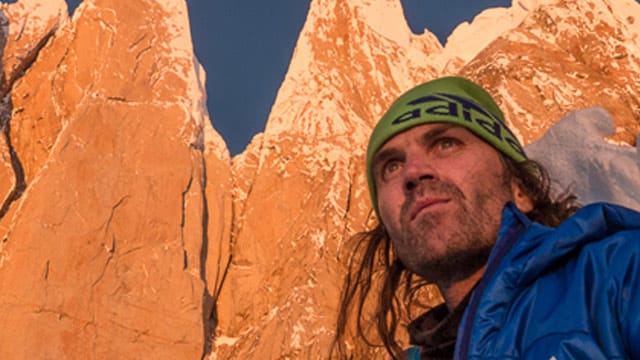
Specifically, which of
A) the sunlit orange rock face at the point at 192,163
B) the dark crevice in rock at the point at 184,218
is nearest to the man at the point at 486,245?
the sunlit orange rock face at the point at 192,163

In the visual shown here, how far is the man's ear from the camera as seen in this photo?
1792mm

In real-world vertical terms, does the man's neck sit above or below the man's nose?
below

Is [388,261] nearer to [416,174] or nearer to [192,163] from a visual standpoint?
[416,174]

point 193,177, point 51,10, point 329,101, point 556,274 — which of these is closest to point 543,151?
point 556,274

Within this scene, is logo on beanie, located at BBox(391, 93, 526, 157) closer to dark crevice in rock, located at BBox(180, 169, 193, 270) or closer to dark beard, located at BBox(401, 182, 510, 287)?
dark beard, located at BBox(401, 182, 510, 287)

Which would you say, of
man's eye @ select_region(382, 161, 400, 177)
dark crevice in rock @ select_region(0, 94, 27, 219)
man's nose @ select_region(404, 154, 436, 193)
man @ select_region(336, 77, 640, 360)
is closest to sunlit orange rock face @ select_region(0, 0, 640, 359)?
dark crevice in rock @ select_region(0, 94, 27, 219)

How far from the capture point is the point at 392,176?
5.92ft

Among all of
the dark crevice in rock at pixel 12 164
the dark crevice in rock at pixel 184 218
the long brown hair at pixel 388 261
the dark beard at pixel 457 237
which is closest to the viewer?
the dark beard at pixel 457 237

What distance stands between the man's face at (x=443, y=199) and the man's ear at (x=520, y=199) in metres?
0.05

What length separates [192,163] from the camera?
20.6 m

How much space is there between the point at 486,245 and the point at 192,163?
19461mm

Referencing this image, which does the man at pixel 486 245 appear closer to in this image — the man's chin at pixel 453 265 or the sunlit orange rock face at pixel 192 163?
the man's chin at pixel 453 265

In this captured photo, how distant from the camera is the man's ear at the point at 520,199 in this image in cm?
179

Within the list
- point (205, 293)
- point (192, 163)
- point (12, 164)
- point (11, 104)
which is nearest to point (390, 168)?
point (205, 293)
